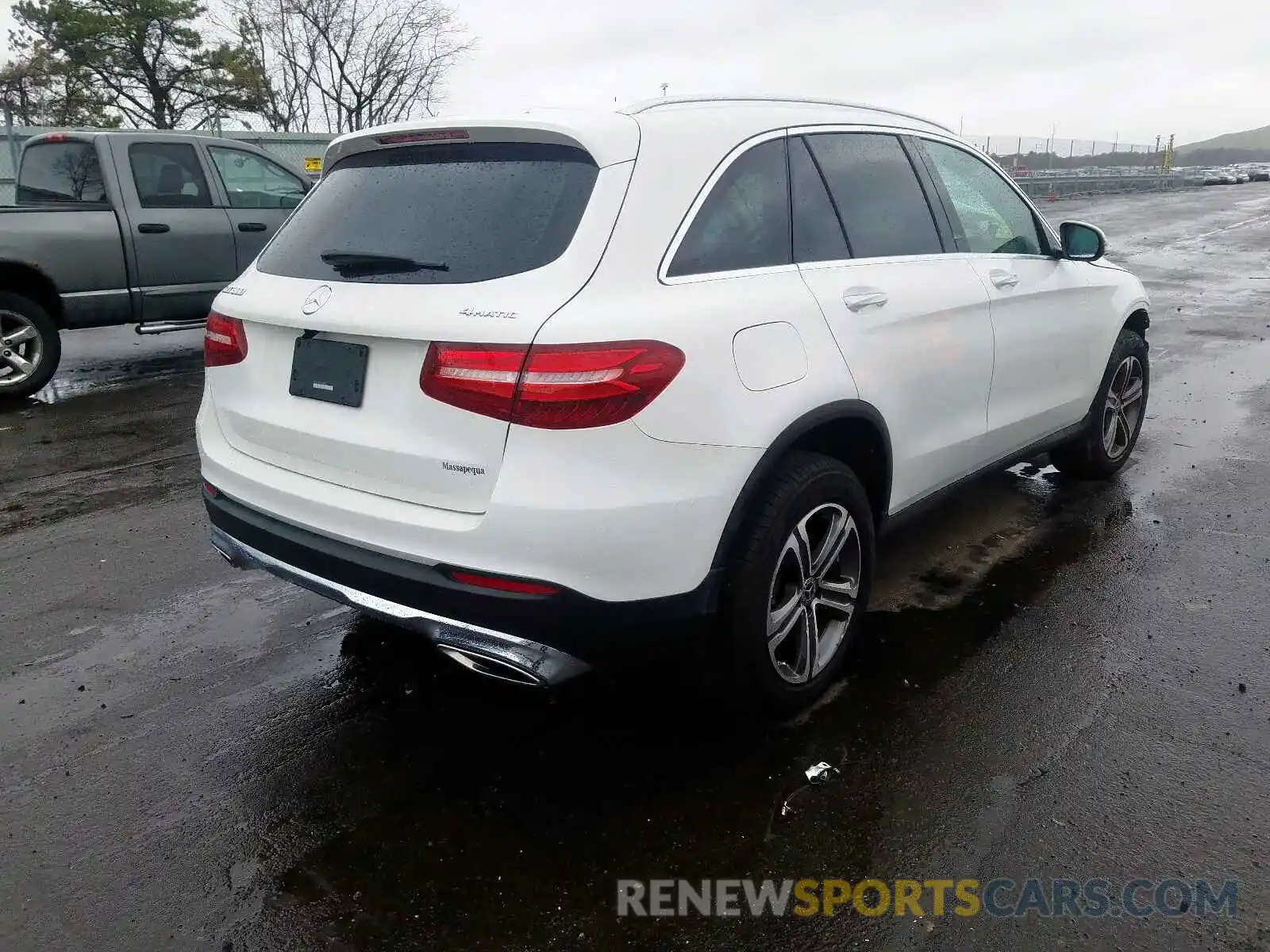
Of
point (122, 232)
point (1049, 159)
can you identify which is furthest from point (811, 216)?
point (1049, 159)

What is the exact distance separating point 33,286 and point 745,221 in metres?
6.59

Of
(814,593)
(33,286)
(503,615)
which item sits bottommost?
(814,593)

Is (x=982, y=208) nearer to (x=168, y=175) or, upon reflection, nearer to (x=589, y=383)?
(x=589, y=383)

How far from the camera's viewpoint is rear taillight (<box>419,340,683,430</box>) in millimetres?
2432

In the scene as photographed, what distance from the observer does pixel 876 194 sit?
11.7 ft

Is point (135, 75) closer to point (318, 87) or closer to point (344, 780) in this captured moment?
point (318, 87)

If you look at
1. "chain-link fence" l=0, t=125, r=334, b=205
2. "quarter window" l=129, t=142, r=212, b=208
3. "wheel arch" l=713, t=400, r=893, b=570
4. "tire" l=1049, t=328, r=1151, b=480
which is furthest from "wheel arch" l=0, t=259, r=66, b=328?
"chain-link fence" l=0, t=125, r=334, b=205

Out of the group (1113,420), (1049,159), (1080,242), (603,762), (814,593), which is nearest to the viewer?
(603,762)

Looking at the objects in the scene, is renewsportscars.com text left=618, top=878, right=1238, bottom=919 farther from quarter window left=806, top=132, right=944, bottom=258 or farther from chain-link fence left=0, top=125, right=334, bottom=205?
chain-link fence left=0, top=125, right=334, bottom=205

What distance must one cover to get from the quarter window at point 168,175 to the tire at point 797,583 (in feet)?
23.1

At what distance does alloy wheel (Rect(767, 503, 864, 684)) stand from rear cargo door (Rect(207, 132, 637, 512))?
99 centimetres

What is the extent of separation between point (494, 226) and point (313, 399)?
0.72 meters

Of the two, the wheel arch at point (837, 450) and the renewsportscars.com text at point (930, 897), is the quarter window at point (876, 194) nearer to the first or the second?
the wheel arch at point (837, 450)

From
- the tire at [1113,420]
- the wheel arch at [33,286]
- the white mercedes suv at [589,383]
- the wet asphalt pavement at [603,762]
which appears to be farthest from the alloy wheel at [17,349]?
the tire at [1113,420]
